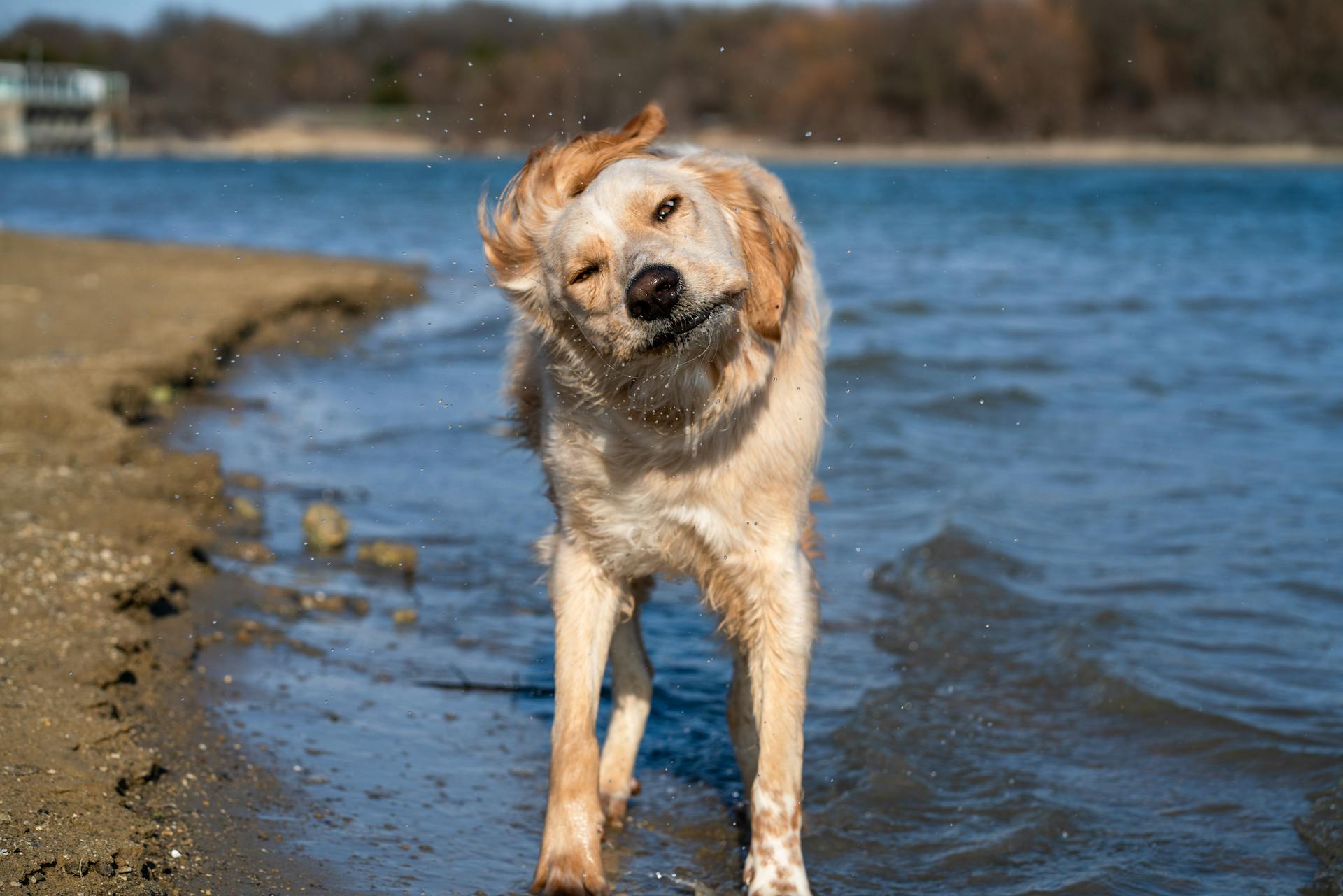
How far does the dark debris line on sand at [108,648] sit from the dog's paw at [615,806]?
1061 mm

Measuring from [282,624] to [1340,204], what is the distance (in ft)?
116

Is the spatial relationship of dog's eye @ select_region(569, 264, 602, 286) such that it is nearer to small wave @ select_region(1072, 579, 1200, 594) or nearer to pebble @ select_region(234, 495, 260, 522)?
pebble @ select_region(234, 495, 260, 522)

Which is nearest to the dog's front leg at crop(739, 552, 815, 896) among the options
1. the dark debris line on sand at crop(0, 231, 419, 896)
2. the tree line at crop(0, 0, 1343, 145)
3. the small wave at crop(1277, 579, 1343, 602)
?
the dark debris line on sand at crop(0, 231, 419, 896)

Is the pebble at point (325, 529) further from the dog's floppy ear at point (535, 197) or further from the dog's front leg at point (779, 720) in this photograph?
the dog's front leg at point (779, 720)

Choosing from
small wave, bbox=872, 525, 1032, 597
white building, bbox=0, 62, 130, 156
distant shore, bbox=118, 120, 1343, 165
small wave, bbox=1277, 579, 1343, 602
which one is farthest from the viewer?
white building, bbox=0, 62, 130, 156

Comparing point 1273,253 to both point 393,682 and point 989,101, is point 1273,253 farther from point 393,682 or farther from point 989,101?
point 989,101

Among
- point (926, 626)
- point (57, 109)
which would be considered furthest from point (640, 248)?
point (57, 109)

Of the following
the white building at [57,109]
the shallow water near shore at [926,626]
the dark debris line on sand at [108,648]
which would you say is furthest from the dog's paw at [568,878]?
the white building at [57,109]

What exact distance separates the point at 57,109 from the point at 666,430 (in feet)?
342

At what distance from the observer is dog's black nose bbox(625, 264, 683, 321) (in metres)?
3.24

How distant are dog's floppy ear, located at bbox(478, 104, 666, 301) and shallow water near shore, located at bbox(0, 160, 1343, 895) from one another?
131 centimetres

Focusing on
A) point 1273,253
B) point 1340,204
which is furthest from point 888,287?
point 1340,204

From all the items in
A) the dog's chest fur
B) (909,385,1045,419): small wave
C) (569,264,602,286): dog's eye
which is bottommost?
(909,385,1045,419): small wave

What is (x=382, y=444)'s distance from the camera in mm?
9242
